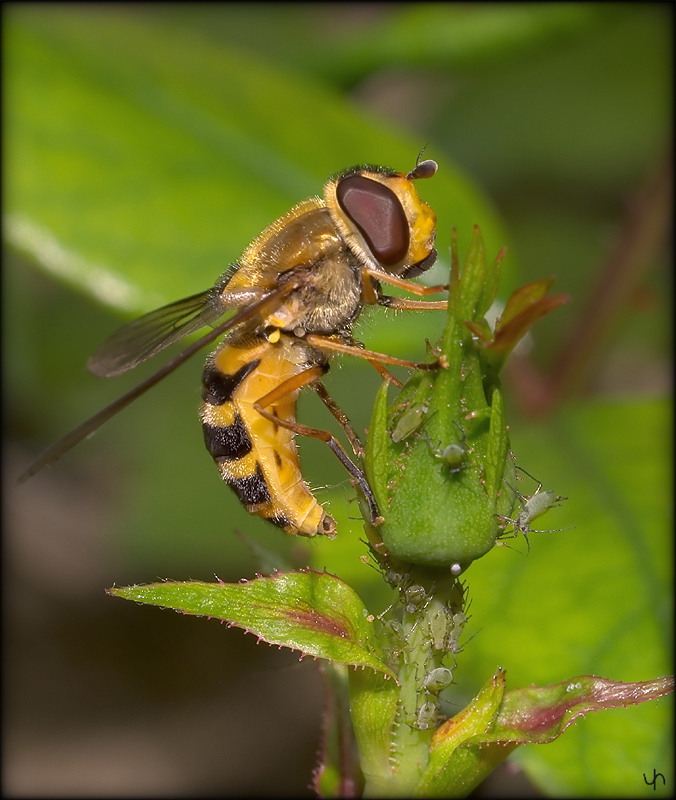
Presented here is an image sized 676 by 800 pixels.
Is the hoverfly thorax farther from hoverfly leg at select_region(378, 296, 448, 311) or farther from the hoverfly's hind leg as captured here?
the hoverfly's hind leg

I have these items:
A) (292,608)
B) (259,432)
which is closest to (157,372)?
(259,432)

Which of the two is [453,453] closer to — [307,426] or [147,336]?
[307,426]

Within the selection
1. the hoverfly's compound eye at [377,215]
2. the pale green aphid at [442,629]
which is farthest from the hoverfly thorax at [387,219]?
the pale green aphid at [442,629]

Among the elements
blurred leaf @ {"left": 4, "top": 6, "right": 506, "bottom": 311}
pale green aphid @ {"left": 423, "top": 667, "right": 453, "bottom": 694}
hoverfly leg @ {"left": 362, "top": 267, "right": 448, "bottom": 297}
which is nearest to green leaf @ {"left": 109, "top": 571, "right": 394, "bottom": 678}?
pale green aphid @ {"left": 423, "top": 667, "right": 453, "bottom": 694}

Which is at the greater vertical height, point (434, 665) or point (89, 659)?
point (89, 659)

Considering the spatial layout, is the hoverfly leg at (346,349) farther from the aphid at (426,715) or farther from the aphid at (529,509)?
the aphid at (426,715)

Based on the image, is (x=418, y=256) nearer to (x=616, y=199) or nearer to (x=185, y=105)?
(x=185, y=105)

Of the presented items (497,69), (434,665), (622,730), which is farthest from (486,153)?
(434,665)
